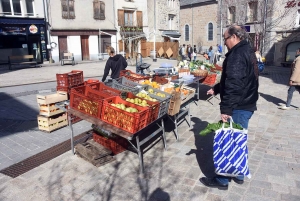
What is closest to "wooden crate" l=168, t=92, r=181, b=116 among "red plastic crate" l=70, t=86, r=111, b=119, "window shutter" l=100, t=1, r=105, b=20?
"red plastic crate" l=70, t=86, r=111, b=119

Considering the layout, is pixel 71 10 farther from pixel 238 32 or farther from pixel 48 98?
pixel 238 32

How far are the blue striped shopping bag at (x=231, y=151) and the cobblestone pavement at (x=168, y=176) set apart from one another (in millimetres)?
427

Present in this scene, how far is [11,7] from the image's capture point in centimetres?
1992

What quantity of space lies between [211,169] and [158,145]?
138 centimetres

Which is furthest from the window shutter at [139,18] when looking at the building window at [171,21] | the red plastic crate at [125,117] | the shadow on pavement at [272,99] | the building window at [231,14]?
the red plastic crate at [125,117]

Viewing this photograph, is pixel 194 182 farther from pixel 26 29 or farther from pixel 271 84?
pixel 26 29

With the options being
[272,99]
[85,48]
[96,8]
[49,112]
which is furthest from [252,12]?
[49,112]

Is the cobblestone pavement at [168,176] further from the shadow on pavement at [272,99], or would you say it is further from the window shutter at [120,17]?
the window shutter at [120,17]

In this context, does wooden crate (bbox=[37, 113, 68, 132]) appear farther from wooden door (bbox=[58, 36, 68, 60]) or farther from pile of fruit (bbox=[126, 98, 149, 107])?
wooden door (bbox=[58, 36, 68, 60])

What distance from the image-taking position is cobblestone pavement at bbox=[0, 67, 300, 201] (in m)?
3.67

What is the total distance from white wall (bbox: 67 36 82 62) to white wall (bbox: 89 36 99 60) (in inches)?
50.2

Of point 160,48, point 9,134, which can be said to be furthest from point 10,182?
point 160,48

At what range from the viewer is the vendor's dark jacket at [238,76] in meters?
3.32

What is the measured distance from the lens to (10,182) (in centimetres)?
402
